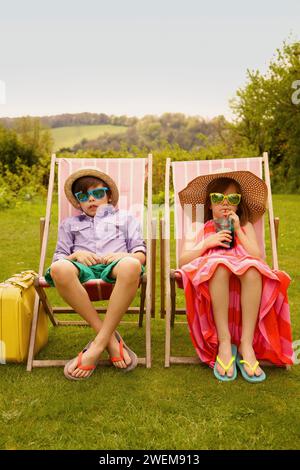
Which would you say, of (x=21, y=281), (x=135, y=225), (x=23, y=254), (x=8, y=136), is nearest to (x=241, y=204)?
(x=135, y=225)

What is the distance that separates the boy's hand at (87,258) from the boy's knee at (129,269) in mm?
274

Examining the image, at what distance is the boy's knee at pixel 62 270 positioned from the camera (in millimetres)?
3158

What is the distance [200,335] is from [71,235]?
3.43 ft

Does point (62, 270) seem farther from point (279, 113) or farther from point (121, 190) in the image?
point (279, 113)

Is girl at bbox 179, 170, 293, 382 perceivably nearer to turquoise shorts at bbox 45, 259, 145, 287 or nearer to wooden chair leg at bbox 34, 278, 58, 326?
turquoise shorts at bbox 45, 259, 145, 287

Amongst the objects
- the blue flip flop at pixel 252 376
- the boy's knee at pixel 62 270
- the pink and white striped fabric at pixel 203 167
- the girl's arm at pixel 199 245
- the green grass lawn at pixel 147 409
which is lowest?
the green grass lawn at pixel 147 409

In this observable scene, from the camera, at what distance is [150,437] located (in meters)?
2.54

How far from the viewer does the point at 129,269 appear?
3.17 meters

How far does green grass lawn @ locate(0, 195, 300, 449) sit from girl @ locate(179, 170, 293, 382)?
12 cm

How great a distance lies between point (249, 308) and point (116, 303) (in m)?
0.73

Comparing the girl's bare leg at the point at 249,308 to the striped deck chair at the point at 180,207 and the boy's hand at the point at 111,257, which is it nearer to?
the striped deck chair at the point at 180,207

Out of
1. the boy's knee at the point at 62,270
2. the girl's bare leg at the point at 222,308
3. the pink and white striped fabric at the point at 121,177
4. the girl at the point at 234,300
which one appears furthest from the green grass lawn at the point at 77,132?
the girl's bare leg at the point at 222,308

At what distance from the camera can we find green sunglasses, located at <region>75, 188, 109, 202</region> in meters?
3.69
